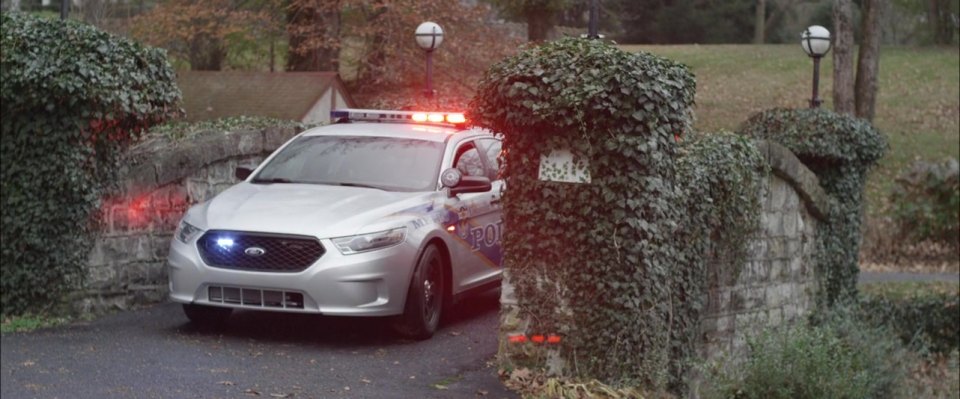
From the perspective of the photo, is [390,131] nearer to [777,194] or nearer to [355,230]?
[355,230]

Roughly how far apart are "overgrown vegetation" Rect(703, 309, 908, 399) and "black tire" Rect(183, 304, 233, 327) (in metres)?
3.83

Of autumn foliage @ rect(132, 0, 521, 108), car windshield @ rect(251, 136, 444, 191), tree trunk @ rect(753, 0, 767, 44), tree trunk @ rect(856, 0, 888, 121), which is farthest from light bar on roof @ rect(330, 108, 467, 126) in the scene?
tree trunk @ rect(753, 0, 767, 44)

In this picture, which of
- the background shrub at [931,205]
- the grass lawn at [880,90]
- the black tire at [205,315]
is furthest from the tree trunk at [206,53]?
the black tire at [205,315]

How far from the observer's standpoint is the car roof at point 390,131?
11617 millimetres

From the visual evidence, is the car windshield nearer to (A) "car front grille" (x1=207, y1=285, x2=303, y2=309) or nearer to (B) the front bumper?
(B) the front bumper

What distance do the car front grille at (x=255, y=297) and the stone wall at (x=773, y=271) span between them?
3966 mm

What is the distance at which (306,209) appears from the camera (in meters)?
10.3

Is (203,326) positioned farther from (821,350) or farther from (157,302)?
(821,350)

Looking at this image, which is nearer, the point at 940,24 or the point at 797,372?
the point at 797,372

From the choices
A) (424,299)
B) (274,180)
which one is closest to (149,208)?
(274,180)

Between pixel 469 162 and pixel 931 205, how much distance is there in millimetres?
16999

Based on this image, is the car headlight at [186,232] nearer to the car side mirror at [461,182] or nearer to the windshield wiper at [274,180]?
the windshield wiper at [274,180]

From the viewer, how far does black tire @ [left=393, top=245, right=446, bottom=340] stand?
1034 cm

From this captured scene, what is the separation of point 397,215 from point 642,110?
2.30 meters
